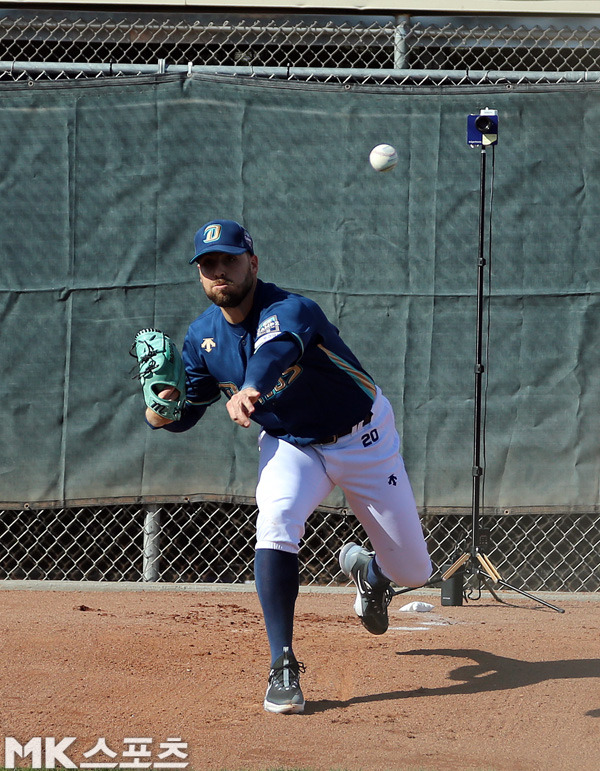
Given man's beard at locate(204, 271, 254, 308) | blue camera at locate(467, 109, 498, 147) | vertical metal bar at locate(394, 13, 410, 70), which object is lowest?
man's beard at locate(204, 271, 254, 308)

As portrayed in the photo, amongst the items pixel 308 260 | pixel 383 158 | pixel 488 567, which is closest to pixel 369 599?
pixel 488 567

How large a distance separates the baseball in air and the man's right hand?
2302 mm

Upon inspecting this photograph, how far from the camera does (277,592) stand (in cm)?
362

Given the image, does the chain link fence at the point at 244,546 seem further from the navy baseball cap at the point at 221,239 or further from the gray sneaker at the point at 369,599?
the navy baseball cap at the point at 221,239

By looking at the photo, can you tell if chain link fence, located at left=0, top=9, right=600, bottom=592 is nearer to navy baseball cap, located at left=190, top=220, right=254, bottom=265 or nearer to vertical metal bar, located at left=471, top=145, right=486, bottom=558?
vertical metal bar, located at left=471, top=145, right=486, bottom=558

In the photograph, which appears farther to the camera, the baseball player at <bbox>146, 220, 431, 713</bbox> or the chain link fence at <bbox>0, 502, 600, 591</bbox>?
the chain link fence at <bbox>0, 502, 600, 591</bbox>

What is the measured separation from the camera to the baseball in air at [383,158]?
556 cm

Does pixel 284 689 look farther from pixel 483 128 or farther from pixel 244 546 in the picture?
pixel 483 128

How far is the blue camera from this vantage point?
530cm

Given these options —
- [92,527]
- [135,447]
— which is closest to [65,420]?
[135,447]

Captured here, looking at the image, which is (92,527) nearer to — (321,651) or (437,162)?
(321,651)

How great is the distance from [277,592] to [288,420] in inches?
26.4

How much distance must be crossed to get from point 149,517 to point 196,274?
1495 mm

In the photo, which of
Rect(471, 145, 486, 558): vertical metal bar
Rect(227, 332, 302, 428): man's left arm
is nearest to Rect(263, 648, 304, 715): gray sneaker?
Rect(227, 332, 302, 428): man's left arm
